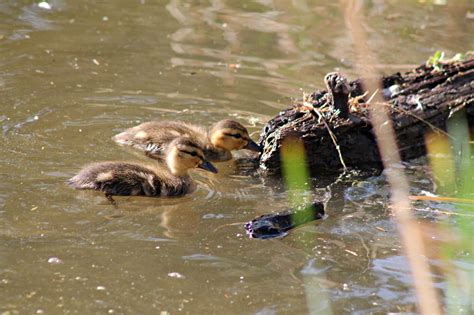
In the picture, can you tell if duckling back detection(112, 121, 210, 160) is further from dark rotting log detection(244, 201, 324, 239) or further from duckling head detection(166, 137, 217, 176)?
dark rotting log detection(244, 201, 324, 239)

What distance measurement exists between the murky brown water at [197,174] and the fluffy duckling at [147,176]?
0.30ft

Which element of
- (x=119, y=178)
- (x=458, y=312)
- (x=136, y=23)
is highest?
(x=136, y=23)

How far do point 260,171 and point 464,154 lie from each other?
1.50 meters

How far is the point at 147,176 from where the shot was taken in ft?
17.4

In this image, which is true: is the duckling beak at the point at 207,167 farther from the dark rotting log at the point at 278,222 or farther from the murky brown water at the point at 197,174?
the dark rotting log at the point at 278,222

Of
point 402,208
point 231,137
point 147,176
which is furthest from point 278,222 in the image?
point 231,137

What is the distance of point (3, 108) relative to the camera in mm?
6398

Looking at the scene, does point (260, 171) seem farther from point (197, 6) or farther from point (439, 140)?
point (197, 6)

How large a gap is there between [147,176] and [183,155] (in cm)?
42

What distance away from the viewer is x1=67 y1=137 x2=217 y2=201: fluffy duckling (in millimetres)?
5133

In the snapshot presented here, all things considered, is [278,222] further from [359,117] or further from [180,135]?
[180,135]

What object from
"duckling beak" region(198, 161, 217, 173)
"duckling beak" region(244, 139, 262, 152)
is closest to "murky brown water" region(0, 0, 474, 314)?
"duckling beak" region(198, 161, 217, 173)

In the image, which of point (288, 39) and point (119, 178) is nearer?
point (119, 178)

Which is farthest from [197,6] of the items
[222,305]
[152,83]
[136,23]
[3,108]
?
[222,305]
